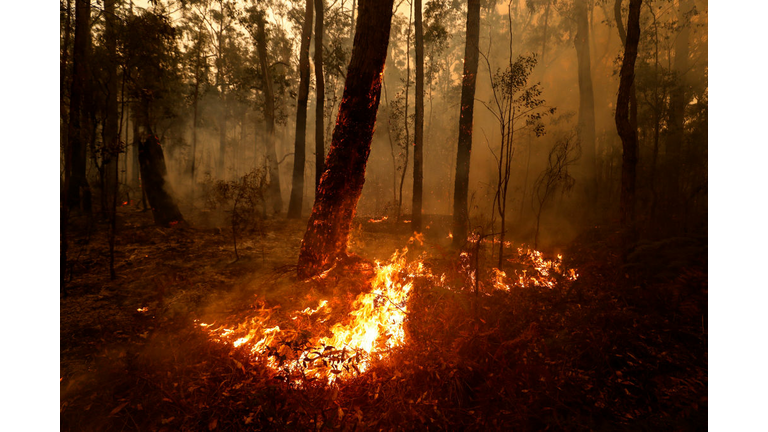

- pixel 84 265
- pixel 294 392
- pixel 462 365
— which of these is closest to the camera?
pixel 294 392

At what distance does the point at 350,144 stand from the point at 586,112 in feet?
58.4

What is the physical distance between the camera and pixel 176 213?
980 cm

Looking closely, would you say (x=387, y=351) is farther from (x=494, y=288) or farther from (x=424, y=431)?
(x=494, y=288)

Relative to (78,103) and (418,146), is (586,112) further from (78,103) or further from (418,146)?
(78,103)

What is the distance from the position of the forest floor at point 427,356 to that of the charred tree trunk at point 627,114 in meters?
2.34

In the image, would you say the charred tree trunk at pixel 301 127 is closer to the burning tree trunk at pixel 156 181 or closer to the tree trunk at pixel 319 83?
the tree trunk at pixel 319 83

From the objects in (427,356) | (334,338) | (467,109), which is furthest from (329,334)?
(467,109)

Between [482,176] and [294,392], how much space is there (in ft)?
94.1

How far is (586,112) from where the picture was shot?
58.3 ft

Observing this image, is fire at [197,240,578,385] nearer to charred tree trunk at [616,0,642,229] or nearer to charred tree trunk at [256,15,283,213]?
charred tree trunk at [616,0,642,229]

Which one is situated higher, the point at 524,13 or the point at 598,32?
the point at 524,13

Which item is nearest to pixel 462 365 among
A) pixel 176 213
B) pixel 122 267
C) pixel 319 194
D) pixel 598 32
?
pixel 319 194

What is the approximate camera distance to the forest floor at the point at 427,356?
3.39 m

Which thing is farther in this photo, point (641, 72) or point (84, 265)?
point (641, 72)
